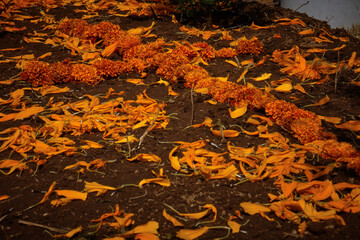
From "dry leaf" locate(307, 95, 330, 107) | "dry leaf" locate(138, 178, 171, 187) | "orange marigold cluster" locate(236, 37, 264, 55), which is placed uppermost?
"orange marigold cluster" locate(236, 37, 264, 55)

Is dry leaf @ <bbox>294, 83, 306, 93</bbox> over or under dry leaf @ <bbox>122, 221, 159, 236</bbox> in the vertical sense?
over

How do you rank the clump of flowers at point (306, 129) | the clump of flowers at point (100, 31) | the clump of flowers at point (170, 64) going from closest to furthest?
the clump of flowers at point (306, 129) < the clump of flowers at point (170, 64) < the clump of flowers at point (100, 31)

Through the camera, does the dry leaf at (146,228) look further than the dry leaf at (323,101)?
No

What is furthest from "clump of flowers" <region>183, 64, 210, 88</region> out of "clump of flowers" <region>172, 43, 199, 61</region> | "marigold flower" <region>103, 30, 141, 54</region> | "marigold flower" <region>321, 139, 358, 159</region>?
"marigold flower" <region>321, 139, 358, 159</region>

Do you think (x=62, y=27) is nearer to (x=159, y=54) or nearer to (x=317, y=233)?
(x=159, y=54)

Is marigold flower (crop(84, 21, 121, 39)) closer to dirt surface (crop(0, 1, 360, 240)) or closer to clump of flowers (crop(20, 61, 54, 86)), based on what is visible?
dirt surface (crop(0, 1, 360, 240))

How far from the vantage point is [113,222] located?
1741 mm

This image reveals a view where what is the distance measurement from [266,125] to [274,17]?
8.83 feet

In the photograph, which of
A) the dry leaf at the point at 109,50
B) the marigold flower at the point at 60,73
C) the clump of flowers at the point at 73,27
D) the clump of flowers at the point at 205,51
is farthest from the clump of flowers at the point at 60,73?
the clump of flowers at the point at 205,51

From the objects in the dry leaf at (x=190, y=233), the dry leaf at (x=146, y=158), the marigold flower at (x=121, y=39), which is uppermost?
the marigold flower at (x=121, y=39)

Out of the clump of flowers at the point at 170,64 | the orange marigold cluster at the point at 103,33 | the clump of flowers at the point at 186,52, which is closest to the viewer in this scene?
the clump of flowers at the point at 170,64

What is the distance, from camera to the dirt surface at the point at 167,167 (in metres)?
1.70

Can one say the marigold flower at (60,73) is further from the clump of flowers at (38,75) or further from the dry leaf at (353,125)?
the dry leaf at (353,125)

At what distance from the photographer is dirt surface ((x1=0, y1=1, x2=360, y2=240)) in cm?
170
